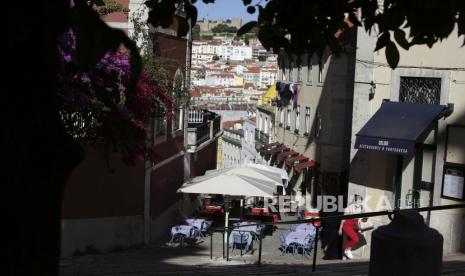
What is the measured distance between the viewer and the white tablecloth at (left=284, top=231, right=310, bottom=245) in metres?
14.2

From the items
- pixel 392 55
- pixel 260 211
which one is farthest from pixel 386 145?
pixel 392 55

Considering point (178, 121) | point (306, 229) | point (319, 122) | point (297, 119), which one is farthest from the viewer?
point (297, 119)

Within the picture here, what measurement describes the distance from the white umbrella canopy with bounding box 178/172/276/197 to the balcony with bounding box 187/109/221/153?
19.8 ft

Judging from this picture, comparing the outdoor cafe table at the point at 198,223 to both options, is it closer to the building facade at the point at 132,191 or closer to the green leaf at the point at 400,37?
the building facade at the point at 132,191

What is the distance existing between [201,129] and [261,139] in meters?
20.2

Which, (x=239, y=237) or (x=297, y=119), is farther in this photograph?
(x=297, y=119)

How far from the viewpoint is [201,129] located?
23.8 metres

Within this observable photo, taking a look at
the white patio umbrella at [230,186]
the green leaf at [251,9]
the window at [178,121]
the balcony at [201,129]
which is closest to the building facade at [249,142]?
the balcony at [201,129]

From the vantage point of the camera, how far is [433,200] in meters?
13.6

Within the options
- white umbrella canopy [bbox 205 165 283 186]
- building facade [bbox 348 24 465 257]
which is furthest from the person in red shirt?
white umbrella canopy [bbox 205 165 283 186]

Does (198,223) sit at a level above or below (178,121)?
below

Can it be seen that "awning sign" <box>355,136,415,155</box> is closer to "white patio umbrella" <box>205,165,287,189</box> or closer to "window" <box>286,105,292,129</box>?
"white patio umbrella" <box>205,165,287,189</box>

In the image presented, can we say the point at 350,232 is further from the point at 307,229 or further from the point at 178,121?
the point at 178,121

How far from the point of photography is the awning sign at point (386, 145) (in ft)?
44.1
